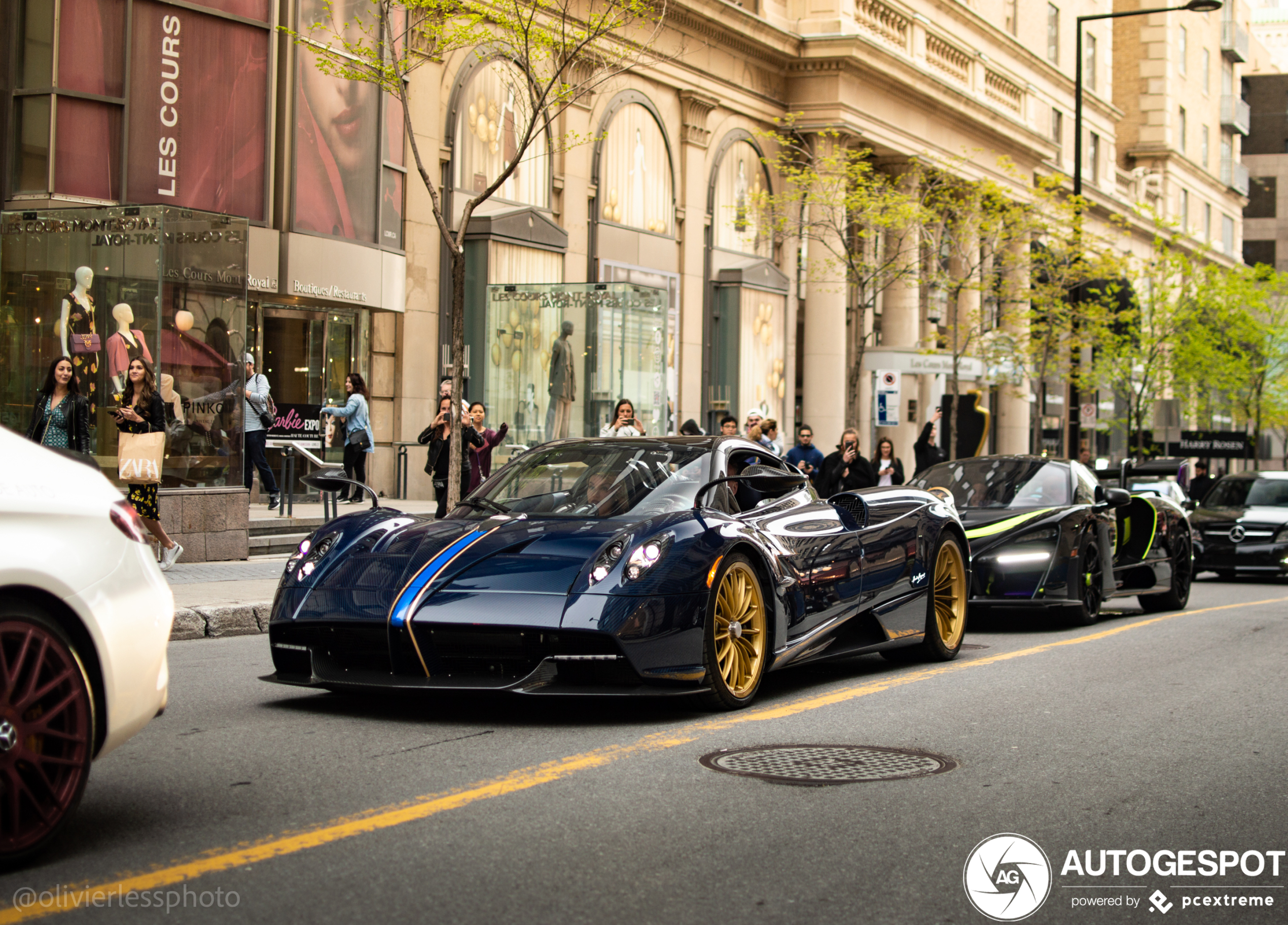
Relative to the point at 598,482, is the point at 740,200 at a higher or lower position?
higher

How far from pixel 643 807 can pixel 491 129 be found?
21182mm

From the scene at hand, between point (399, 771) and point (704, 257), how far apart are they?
2704 cm

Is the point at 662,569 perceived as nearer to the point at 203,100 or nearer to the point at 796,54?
the point at 203,100

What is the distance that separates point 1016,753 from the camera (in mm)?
6574

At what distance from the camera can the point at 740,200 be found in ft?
108

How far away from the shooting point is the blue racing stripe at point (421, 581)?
21.7ft

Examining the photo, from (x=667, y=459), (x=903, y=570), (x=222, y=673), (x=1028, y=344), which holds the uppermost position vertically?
(x=1028, y=344)

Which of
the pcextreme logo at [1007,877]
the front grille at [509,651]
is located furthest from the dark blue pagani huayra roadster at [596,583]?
the pcextreme logo at [1007,877]

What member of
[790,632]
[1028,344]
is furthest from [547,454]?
[1028,344]

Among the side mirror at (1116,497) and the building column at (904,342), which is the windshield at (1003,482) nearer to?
the side mirror at (1116,497)

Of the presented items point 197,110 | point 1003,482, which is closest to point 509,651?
point 1003,482

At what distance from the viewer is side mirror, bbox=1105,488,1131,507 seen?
43.2 ft

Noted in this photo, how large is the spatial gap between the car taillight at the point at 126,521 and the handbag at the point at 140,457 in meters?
9.42

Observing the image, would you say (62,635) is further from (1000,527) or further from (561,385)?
(561,385)
